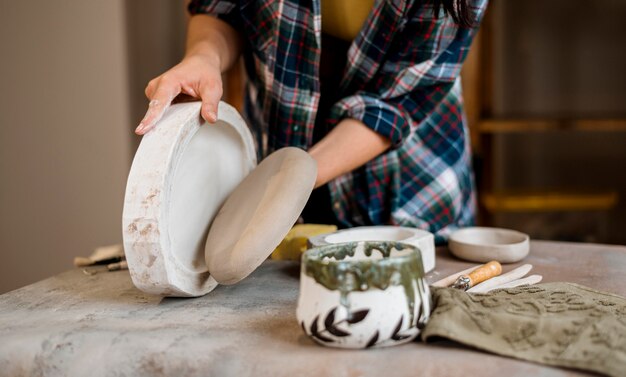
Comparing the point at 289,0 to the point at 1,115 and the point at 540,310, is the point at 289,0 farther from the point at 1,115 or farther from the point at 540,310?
the point at 1,115

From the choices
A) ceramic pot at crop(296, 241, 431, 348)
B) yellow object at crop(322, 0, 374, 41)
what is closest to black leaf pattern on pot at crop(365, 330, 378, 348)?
ceramic pot at crop(296, 241, 431, 348)

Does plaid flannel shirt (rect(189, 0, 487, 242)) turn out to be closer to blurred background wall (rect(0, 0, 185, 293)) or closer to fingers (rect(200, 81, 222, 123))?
fingers (rect(200, 81, 222, 123))

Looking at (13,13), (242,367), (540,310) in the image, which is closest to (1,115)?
(13,13)

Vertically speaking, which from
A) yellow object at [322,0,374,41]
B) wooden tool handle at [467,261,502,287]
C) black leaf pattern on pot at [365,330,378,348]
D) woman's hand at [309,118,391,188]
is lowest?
wooden tool handle at [467,261,502,287]

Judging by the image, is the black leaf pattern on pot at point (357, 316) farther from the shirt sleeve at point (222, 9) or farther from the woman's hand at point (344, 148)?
the shirt sleeve at point (222, 9)

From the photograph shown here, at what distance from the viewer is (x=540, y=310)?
0.66m

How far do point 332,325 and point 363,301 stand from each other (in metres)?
0.04

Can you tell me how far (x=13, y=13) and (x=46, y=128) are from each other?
34 cm

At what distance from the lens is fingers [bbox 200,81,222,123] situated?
85cm

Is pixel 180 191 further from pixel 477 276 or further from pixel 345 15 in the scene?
pixel 345 15

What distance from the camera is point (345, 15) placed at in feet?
3.79

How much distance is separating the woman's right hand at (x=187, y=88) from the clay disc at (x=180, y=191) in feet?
0.04

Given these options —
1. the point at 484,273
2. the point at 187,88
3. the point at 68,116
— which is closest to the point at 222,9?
the point at 187,88

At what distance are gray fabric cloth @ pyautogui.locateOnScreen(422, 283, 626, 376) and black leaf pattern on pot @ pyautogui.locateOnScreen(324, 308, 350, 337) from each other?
0.27ft
